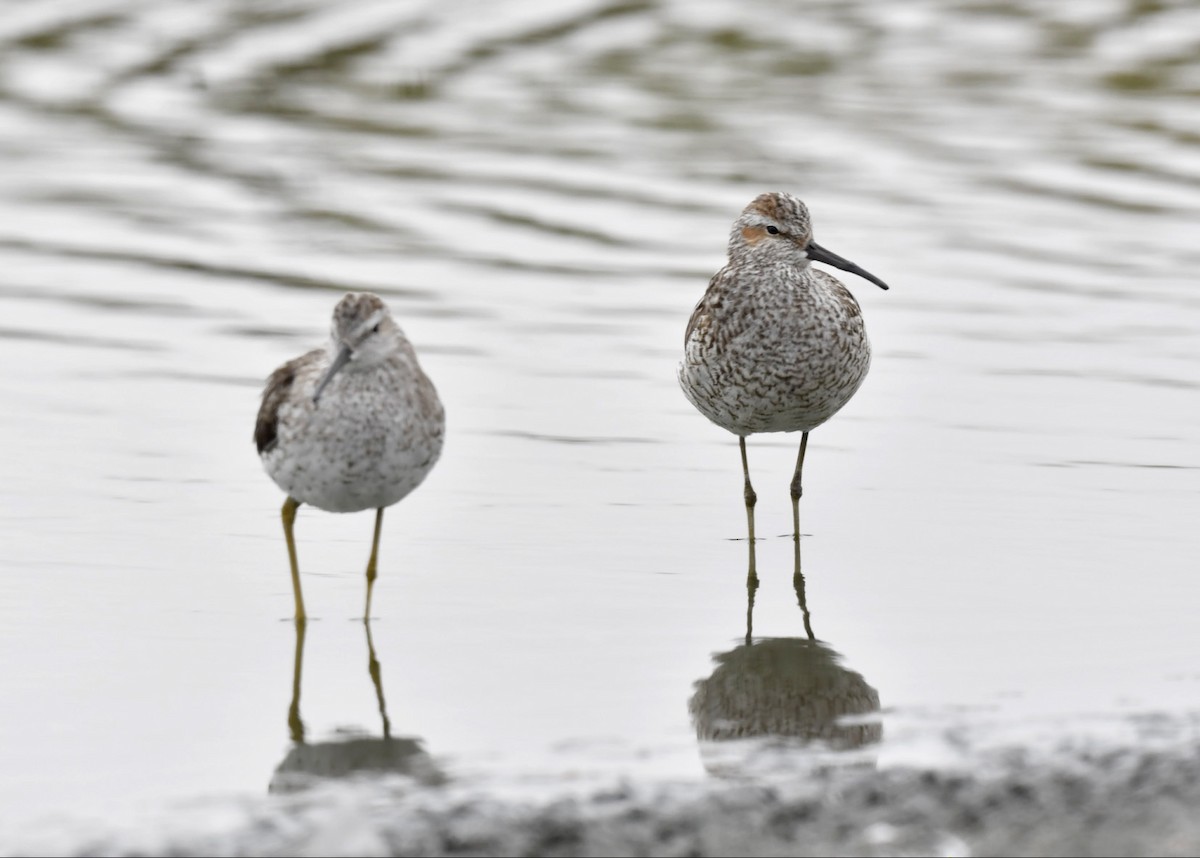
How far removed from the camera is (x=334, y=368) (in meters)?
7.91

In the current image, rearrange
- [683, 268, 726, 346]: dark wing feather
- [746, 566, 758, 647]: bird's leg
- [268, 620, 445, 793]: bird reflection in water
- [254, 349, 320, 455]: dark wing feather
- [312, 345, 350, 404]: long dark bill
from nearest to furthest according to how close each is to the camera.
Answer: [268, 620, 445, 793]: bird reflection in water < [312, 345, 350, 404]: long dark bill < [254, 349, 320, 455]: dark wing feather < [746, 566, 758, 647]: bird's leg < [683, 268, 726, 346]: dark wing feather

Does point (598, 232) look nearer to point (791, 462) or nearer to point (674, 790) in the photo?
point (791, 462)

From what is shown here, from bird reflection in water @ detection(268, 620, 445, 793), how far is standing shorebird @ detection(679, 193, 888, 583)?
2808 millimetres

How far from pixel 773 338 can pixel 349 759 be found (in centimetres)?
362

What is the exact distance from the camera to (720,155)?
19.2 m

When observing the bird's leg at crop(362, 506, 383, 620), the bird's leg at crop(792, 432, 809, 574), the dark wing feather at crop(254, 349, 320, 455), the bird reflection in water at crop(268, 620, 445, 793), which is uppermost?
the dark wing feather at crop(254, 349, 320, 455)

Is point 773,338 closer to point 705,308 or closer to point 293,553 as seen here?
point 705,308

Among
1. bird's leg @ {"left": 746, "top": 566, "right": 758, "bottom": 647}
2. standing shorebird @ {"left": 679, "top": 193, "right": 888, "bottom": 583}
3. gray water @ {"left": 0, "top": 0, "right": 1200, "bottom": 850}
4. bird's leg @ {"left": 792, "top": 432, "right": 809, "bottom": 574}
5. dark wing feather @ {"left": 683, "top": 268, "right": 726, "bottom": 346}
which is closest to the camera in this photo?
gray water @ {"left": 0, "top": 0, "right": 1200, "bottom": 850}

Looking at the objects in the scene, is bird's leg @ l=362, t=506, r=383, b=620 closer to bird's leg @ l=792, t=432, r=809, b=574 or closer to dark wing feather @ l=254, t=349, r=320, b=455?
dark wing feather @ l=254, t=349, r=320, b=455

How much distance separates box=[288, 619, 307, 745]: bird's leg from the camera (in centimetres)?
720

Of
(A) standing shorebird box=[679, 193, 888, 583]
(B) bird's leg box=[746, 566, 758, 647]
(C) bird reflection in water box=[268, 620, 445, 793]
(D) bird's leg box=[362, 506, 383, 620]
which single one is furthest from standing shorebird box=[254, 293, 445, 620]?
(A) standing shorebird box=[679, 193, 888, 583]

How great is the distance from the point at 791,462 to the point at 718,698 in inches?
151

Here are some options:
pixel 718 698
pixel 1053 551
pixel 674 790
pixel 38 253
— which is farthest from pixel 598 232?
pixel 674 790

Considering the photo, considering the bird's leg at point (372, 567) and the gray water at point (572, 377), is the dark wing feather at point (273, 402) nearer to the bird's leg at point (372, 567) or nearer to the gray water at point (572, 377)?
the bird's leg at point (372, 567)
